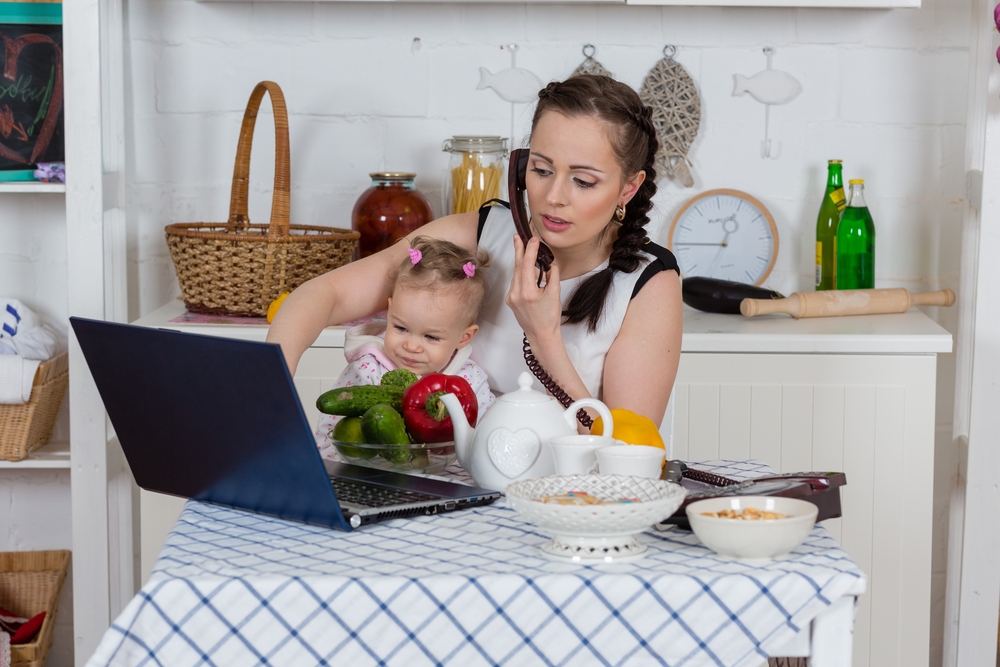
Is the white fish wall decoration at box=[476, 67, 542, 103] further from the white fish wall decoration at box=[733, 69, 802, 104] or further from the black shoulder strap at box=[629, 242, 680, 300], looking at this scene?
the black shoulder strap at box=[629, 242, 680, 300]

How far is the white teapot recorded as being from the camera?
48.0 inches

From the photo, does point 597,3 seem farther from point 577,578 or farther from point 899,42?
point 577,578

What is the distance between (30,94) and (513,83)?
44.0 inches

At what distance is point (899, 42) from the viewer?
2.65 metres

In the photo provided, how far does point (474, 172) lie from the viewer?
2.50m

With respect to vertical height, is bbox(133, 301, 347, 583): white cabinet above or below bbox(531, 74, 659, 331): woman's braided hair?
below

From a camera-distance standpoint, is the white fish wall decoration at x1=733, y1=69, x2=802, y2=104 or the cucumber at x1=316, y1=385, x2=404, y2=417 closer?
the cucumber at x1=316, y1=385, x2=404, y2=417

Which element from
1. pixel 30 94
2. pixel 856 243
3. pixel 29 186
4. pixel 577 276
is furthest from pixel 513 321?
pixel 30 94

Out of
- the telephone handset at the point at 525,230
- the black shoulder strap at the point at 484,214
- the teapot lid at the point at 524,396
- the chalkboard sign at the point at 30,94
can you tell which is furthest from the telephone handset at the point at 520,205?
the chalkboard sign at the point at 30,94

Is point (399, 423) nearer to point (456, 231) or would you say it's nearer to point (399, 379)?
point (399, 379)

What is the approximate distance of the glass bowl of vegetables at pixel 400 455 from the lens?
1.32 m

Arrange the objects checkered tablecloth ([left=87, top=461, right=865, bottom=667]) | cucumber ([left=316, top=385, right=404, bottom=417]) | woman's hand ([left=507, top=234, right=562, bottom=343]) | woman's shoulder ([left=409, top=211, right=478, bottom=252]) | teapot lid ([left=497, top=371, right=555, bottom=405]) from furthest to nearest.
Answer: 1. woman's shoulder ([left=409, top=211, right=478, bottom=252])
2. woman's hand ([left=507, top=234, right=562, bottom=343])
3. cucumber ([left=316, top=385, right=404, bottom=417])
4. teapot lid ([left=497, top=371, right=555, bottom=405])
5. checkered tablecloth ([left=87, top=461, right=865, bottom=667])

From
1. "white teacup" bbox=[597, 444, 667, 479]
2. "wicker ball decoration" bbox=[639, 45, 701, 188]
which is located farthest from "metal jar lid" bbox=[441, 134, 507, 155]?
"white teacup" bbox=[597, 444, 667, 479]

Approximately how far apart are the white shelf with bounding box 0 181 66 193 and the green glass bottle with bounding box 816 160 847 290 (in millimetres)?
1753
